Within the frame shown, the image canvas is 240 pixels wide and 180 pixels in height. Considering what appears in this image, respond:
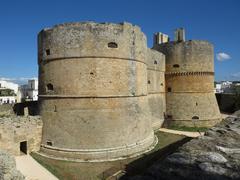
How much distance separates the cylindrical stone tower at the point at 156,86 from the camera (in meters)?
19.9

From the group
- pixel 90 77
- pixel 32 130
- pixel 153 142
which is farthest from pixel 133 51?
pixel 32 130

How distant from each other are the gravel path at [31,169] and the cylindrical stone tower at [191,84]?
536 inches

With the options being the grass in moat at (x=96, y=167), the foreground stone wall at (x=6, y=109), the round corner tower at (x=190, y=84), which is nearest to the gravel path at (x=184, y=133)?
the round corner tower at (x=190, y=84)

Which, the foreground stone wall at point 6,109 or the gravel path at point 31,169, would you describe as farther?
the foreground stone wall at point 6,109

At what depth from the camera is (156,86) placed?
20906 millimetres

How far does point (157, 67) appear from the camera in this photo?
2097 centimetres

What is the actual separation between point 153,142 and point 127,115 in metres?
3.47

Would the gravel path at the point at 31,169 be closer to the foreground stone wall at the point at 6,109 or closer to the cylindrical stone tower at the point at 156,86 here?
the foreground stone wall at the point at 6,109

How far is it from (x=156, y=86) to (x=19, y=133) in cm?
1243

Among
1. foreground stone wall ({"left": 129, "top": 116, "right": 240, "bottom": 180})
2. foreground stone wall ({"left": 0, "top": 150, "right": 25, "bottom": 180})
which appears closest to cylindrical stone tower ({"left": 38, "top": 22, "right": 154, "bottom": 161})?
foreground stone wall ({"left": 0, "top": 150, "right": 25, "bottom": 180})

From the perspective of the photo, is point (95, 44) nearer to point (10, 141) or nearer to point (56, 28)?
point (56, 28)

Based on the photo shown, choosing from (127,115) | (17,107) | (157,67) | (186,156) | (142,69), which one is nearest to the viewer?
(186,156)

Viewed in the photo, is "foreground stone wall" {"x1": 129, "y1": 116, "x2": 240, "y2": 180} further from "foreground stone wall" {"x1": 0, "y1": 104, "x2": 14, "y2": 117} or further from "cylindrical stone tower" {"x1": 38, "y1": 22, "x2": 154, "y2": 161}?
"foreground stone wall" {"x1": 0, "y1": 104, "x2": 14, "y2": 117}

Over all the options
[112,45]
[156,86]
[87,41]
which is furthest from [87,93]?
[156,86]
